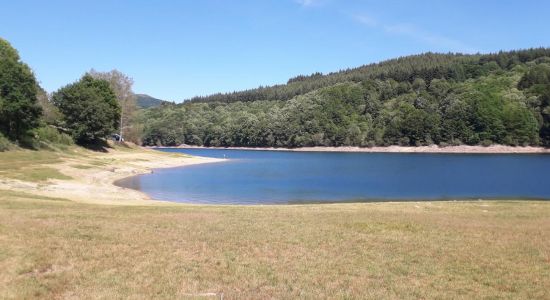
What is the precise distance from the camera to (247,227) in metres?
20.1

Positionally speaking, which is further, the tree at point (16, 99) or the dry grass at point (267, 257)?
the tree at point (16, 99)

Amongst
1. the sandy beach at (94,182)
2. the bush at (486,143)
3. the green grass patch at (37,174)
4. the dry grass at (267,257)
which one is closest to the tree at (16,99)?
the sandy beach at (94,182)

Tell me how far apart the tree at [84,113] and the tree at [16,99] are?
2401 centimetres

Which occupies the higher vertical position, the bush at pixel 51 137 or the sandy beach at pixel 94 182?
the bush at pixel 51 137

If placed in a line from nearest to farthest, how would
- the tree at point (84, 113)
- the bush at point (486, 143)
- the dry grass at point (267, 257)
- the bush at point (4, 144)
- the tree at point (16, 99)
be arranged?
the dry grass at point (267, 257)
the bush at point (4, 144)
the tree at point (16, 99)
the tree at point (84, 113)
the bush at point (486, 143)

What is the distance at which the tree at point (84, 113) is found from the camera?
95744 mm

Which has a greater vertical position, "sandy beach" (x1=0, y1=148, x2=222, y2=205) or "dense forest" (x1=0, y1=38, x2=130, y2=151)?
"dense forest" (x1=0, y1=38, x2=130, y2=151)

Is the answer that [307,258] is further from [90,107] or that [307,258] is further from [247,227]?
[90,107]

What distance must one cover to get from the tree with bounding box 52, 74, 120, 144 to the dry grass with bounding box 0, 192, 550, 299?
3063 inches

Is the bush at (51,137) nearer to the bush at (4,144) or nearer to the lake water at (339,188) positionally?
the bush at (4,144)

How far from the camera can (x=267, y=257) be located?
14500mm

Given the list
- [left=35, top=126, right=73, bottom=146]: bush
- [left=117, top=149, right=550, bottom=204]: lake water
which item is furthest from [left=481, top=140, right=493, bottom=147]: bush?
[left=35, top=126, right=73, bottom=146]: bush

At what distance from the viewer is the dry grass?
451 inches

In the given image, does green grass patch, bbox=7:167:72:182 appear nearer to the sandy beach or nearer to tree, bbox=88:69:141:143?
the sandy beach
